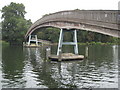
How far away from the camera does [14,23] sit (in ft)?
418

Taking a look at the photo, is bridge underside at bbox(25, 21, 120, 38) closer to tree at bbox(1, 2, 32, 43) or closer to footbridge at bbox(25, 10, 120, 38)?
footbridge at bbox(25, 10, 120, 38)

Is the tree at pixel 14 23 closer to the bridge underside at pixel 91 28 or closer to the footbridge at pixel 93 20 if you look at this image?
the bridge underside at pixel 91 28

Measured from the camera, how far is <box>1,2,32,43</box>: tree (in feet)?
396

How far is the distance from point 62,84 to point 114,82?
6015mm

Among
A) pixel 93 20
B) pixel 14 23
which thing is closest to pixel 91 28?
pixel 93 20

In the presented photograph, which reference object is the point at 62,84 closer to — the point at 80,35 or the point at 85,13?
the point at 85,13

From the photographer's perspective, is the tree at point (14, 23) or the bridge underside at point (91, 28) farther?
the tree at point (14, 23)

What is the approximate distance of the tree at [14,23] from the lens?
120812mm

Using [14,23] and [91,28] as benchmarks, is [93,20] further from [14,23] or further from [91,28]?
[14,23]

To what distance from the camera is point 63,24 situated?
45.5 m

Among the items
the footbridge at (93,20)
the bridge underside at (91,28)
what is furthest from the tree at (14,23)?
the footbridge at (93,20)

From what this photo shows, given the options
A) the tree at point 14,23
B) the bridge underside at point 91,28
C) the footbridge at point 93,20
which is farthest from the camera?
the tree at point 14,23

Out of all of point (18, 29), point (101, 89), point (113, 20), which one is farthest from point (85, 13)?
point (18, 29)

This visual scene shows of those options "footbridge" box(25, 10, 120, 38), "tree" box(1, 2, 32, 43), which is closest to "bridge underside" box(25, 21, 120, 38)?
"footbridge" box(25, 10, 120, 38)
